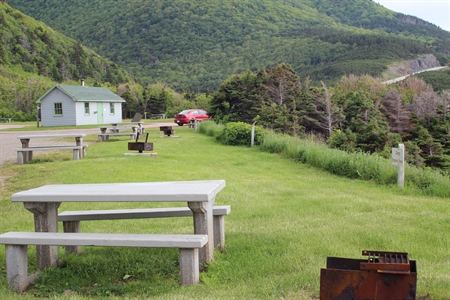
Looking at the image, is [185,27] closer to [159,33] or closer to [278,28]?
[159,33]

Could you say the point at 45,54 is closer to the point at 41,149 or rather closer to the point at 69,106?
the point at 69,106

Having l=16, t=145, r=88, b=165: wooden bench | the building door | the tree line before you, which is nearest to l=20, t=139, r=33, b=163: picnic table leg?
l=16, t=145, r=88, b=165: wooden bench

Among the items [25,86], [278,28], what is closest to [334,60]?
[278,28]

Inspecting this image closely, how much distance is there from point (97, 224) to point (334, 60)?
8805 cm

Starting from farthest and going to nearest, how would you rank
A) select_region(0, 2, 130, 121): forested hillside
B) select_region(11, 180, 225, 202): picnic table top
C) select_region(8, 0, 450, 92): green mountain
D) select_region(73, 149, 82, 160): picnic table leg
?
select_region(8, 0, 450, 92): green mountain
select_region(0, 2, 130, 121): forested hillside
select_region(73, 149, 82, 160): picnic table leg
select_region(11, 180, 225, 202): picnic table top

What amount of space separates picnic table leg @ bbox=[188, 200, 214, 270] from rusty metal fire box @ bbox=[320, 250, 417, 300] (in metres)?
1.44

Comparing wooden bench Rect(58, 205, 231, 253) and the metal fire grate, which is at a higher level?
the metal fire grate

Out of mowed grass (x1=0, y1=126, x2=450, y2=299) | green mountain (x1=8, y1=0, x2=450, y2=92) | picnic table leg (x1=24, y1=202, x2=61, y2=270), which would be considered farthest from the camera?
green mountain (x1=8, y1=0, x2=450, y2=92)

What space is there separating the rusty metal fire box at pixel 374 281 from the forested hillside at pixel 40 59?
54.7 m

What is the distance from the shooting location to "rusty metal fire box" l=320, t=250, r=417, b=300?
10.4 feet

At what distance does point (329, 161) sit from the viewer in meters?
12.3

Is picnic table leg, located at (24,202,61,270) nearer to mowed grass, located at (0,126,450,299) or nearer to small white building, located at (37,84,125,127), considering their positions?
mowed grass, located at (0,126,450,299)

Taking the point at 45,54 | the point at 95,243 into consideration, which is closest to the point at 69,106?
the point at 95,243

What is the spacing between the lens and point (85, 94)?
125ft
